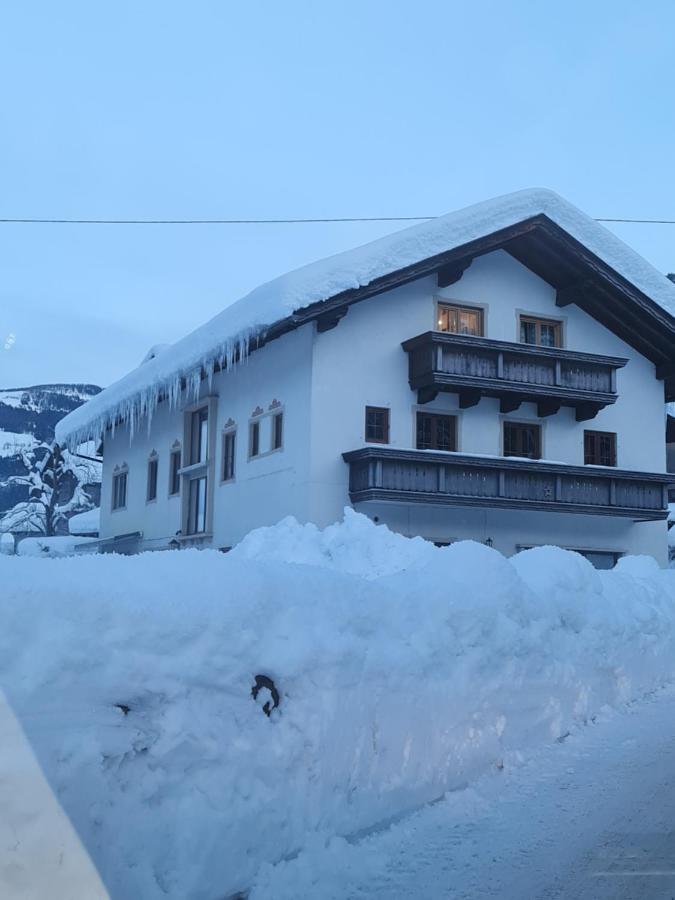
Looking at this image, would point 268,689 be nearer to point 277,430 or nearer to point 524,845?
point 524,845

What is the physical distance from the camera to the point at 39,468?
5631cm

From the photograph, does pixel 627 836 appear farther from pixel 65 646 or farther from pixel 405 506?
pixel 405 506

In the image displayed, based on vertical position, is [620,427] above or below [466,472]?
above

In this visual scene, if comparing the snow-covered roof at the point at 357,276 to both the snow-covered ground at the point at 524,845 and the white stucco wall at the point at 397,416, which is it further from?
the snow-covered ground at the point at 524,845

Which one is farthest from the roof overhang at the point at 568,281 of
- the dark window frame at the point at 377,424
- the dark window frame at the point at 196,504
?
the dark window frame at the point at 196,504

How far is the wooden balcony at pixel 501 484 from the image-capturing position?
1988 cm

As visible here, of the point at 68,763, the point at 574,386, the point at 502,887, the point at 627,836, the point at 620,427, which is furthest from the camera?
the point at 620,427

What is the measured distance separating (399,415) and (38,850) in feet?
59.4

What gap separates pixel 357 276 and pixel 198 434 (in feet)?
27.4

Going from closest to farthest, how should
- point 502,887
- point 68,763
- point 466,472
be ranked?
point 68,763 → point 502,887 → point 466,472

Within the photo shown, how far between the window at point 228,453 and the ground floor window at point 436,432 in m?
4.83

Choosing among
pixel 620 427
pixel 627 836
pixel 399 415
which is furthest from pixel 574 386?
pixel 627 836

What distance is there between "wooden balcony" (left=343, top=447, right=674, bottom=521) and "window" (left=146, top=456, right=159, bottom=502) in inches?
385

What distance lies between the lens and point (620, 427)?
24234mm
